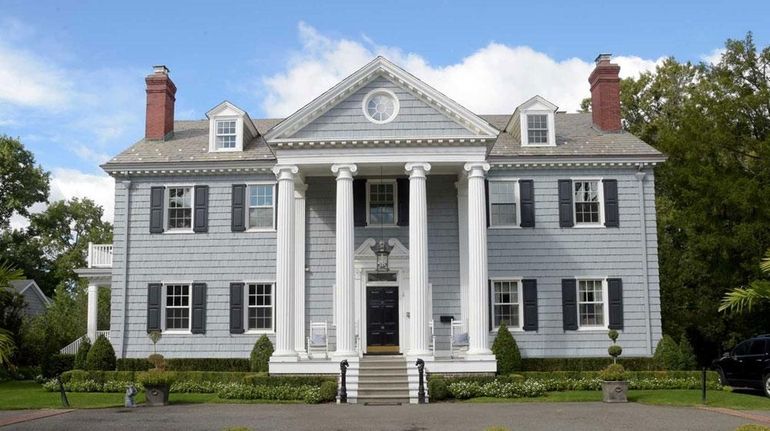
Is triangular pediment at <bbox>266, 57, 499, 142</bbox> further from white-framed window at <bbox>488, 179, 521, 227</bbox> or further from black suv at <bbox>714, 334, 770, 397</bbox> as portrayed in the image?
black suv at <bbox>714, 334, 770, 397</bbox>

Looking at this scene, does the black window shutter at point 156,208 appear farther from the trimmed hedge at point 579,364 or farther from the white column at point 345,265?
the trimmed hedge at point 579,364

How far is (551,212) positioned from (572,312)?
140 inches

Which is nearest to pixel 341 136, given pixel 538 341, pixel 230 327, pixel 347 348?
pixel 347 348

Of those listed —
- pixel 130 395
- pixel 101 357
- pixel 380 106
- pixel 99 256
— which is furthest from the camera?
pixel 99 256

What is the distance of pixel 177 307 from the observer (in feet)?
88.3

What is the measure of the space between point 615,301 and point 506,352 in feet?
15.4

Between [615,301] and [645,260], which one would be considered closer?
[615,301]

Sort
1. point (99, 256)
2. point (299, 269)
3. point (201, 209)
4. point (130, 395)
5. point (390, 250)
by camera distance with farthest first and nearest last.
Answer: point (99, 256) < point (201, 209) < point (299, 269) < point (390, 250) < point (130, 395)

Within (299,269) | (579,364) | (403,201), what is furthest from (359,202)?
(579,364)

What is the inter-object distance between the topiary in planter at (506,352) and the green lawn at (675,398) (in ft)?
7.56

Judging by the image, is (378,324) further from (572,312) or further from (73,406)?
(73,406)

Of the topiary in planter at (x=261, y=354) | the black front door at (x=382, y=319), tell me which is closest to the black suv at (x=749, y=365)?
the black front door at (x=382, y=319)

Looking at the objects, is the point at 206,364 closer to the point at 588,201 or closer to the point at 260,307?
the point at 260,307

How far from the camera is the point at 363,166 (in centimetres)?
2408
